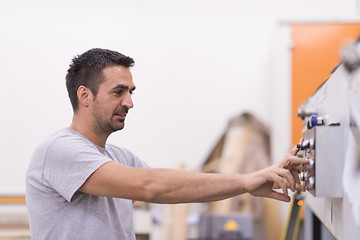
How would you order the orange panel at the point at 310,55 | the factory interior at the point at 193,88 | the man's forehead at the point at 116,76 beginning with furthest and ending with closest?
the orange panel at the point at 310,55
the factory interior at the point at 193,88
the man's forehead at the point at 116,76

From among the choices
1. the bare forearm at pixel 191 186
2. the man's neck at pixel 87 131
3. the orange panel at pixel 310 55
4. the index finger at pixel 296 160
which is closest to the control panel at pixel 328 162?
the index finger at pixel 296 160

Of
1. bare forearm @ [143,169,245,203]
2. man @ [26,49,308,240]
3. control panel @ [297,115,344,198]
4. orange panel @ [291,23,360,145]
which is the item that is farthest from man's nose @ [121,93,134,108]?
orange panel @ [291,23,360,145]

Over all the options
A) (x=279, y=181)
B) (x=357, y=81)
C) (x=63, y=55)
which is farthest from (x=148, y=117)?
(x=357, y=81)

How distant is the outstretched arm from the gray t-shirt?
68 millimetres

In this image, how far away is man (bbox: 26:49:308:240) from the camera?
1002 mm

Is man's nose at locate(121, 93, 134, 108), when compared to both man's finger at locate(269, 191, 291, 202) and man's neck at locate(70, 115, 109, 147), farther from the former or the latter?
man's finger at locate(269, 191, 291, 202)

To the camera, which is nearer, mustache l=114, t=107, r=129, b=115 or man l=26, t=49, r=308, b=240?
man l=26, t=49, r=308, b=240

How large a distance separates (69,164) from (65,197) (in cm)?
8

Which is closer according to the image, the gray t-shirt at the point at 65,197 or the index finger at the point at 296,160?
the index finger at the point at 296,160

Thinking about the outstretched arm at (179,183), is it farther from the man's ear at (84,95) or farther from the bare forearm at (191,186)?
the man's ear at (84,95)

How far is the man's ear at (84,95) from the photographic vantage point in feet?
3.86

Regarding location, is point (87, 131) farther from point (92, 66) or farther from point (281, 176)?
point (281, 176)

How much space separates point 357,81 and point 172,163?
2.30 m

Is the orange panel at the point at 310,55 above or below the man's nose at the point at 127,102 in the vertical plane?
above
